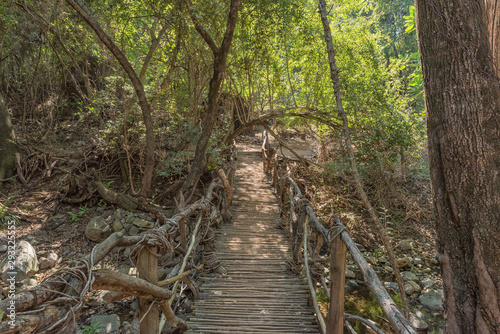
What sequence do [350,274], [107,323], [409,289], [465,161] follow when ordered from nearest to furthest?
[465,161]
[107,323]
[409,289]
[350,274]

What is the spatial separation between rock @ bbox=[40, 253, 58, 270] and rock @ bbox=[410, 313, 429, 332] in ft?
23.7

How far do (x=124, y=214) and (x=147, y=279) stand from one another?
19.6ft

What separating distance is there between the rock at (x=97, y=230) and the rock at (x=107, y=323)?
2942 mm

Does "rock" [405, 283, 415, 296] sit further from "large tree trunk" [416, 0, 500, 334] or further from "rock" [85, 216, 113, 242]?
"rock" [85, 216, 113, 242]

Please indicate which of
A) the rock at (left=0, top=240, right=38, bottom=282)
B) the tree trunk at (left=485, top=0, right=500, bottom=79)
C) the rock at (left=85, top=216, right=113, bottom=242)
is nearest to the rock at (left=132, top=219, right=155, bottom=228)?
the rock at (left=85, top=216, right=113, bottom=242)

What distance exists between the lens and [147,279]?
7.29 ft

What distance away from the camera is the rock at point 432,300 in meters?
5.62

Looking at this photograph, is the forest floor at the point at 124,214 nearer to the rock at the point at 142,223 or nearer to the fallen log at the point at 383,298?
the rock at the point at 142,223

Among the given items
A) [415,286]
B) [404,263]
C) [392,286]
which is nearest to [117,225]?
[392,286]

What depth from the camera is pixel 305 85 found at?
8109 mm

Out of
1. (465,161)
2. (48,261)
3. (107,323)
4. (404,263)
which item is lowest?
(404,263)

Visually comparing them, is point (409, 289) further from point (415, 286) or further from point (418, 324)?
point (418, 324)

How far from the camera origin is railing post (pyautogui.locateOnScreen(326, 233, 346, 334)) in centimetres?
237

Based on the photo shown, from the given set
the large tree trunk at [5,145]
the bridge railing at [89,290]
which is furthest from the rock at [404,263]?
the large tree trunk at [5,145]
